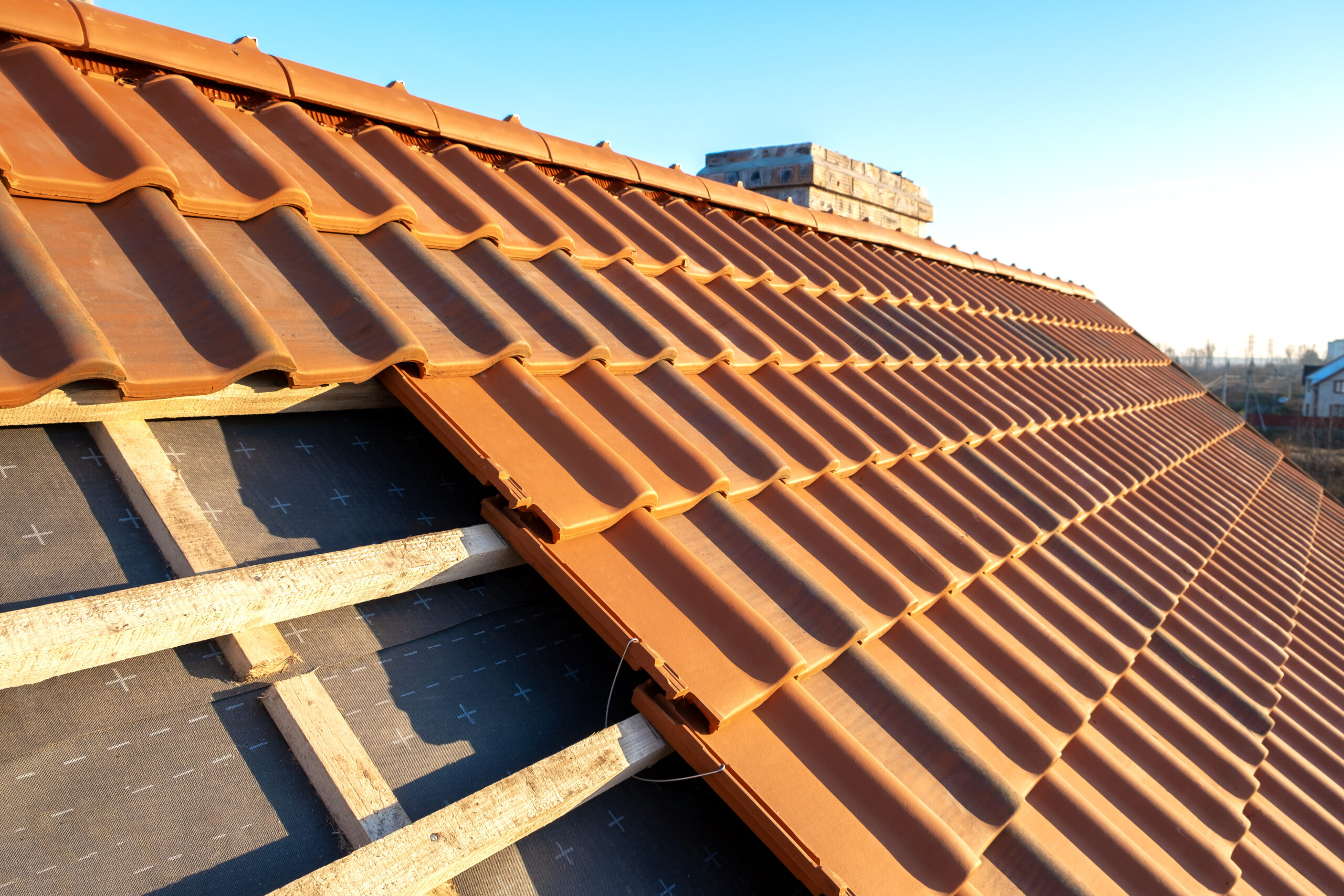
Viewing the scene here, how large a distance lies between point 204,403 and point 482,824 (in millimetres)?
978

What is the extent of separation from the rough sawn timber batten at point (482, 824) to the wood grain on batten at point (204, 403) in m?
0.88

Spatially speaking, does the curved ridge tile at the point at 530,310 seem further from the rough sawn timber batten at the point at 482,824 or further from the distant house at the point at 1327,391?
the distant house at the point at 1327,391

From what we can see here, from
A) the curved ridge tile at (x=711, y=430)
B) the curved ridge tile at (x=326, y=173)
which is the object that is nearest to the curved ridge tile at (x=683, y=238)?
the curved ridge tile at (x=711, y=430)

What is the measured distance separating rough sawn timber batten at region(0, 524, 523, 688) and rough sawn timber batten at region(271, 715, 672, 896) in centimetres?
41

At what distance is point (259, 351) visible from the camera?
146cm

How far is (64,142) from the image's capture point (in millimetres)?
1652

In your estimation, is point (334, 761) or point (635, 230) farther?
point (635, 230)

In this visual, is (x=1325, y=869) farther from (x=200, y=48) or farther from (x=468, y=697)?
(x=200, y=48)

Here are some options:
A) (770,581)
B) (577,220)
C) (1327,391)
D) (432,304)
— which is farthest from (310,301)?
(1327,391)

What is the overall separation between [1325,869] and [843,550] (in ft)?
6.72

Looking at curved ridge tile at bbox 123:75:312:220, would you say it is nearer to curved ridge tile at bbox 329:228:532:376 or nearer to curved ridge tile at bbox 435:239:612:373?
curved ridge tile at bbox 329:228:532:376

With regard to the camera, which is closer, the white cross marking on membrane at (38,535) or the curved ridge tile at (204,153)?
the white cross marking on membrane at (38,535)

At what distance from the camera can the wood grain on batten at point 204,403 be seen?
1.38 metres

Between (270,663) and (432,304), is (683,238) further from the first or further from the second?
(270,663)
